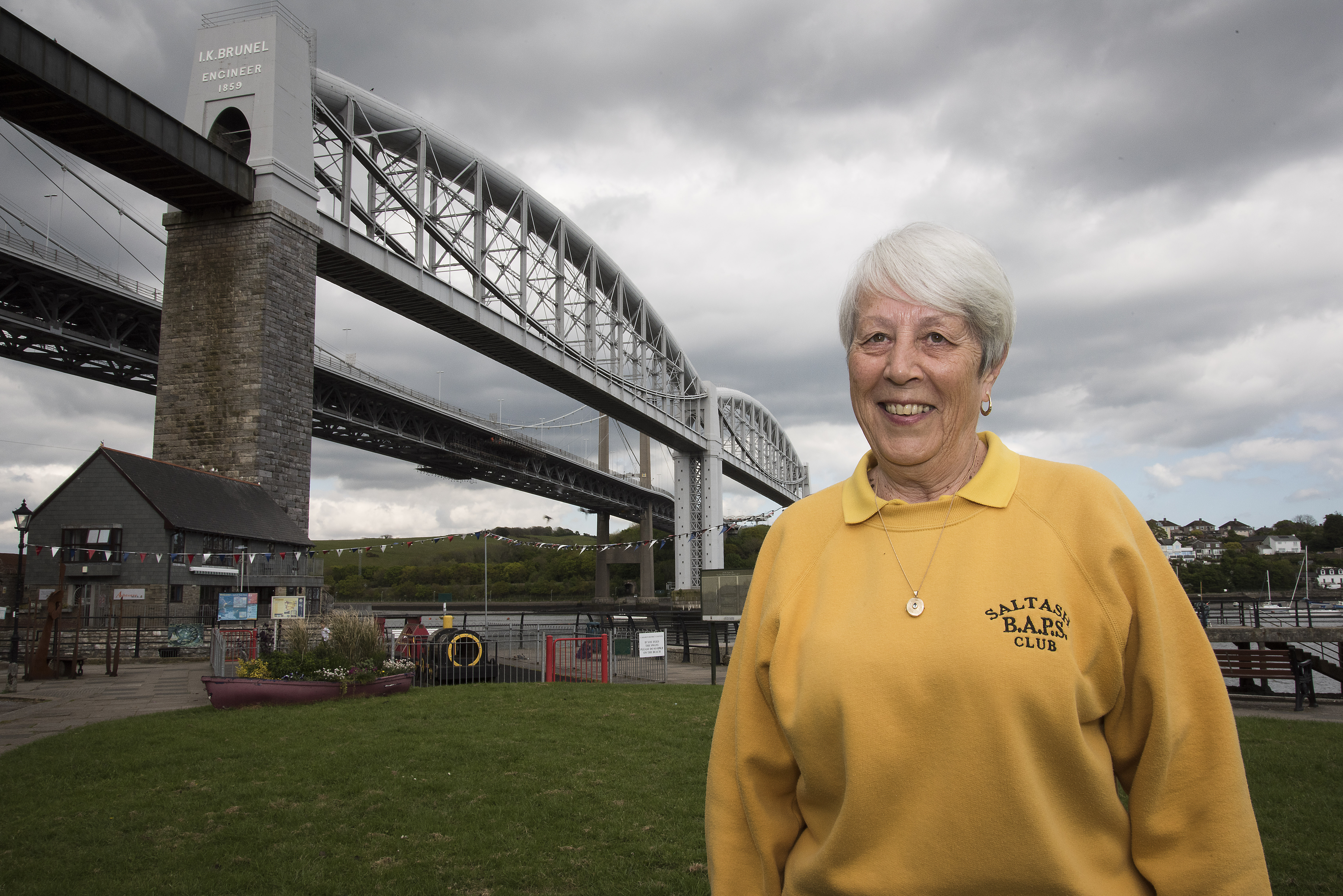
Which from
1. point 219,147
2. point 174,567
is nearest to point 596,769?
point 174,567

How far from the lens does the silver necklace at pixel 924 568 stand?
5.05 feet

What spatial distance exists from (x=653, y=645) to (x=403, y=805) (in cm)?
882

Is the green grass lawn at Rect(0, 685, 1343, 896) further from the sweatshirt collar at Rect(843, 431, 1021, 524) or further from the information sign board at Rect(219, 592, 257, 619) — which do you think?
the information sign board at Rect(219, 592, 257, 619)

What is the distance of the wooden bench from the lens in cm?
1210

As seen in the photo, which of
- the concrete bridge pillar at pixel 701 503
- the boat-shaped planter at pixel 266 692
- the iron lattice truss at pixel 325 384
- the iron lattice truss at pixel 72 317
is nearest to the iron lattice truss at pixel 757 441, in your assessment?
the concrete bridge pillar at pixel 701 503

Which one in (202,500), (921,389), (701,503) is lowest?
(921,389)

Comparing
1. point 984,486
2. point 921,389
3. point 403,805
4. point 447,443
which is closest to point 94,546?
point 403,805

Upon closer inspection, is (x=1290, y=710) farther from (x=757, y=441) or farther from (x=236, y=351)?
(x=757, y=441)

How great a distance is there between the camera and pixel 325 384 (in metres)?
39.6

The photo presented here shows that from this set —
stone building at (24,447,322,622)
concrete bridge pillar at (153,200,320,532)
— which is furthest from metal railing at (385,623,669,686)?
concrete bridge pillar at (153,200,320,532)

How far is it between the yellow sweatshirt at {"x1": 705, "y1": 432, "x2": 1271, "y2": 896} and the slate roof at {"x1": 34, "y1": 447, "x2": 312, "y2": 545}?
22788 mm

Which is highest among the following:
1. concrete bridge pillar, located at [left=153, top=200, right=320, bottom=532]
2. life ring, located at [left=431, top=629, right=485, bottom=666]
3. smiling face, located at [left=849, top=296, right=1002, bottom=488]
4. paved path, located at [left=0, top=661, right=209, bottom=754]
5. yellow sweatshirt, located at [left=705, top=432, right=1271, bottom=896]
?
concrete bridge pillar, located at [left=153, top=200, right=320, bottom=532]

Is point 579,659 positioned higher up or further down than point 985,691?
further down

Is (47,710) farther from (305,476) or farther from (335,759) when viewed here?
(305,476)
